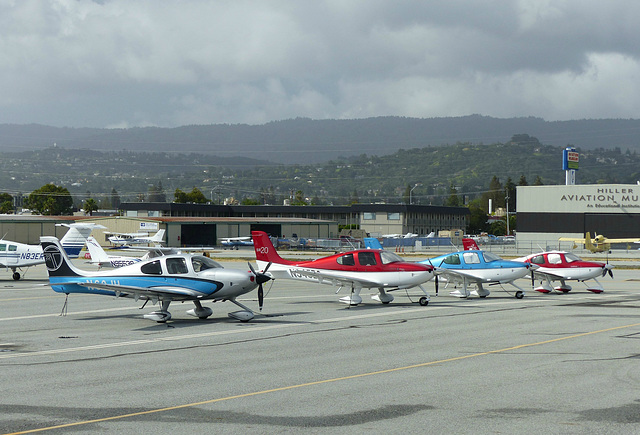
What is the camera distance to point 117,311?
25.5 metres

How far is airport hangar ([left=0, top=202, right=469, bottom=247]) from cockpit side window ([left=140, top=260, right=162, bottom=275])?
7221 centimetres

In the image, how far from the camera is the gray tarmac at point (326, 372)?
32.5ft

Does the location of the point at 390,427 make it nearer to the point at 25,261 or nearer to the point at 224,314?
the point at 224,314

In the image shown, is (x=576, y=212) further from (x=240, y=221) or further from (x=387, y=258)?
(x=387, y=258)

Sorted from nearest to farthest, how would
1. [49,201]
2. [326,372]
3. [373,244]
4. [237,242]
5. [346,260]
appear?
[326,372]
[346,260]
[373,244]
[237,242]
[49,201]

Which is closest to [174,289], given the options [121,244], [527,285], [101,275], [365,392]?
[101,275]

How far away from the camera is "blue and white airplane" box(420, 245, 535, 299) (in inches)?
1182

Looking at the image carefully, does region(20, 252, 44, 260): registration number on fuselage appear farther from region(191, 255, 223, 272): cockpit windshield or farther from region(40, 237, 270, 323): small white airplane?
region(191, 255, 223, 272): cockpit windshield

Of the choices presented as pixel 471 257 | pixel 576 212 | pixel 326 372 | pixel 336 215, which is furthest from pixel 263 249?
pixel 336 215

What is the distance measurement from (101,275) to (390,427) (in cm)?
1477

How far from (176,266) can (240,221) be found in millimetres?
87829

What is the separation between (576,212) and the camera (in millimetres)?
97750

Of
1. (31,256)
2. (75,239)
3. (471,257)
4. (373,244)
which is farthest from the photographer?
(75,239)

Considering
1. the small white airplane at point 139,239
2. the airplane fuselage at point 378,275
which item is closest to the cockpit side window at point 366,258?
the airplane fuselage at point 378,275
